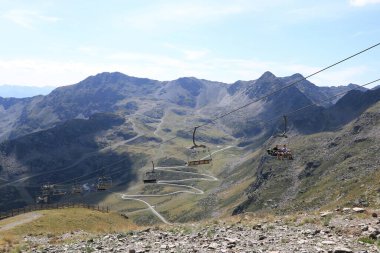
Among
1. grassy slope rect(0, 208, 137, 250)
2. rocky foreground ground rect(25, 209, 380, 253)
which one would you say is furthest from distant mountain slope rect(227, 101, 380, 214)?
rocky foreground ground rect(25, 209, 380, 253)

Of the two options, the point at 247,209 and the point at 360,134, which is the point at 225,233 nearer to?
the point at 247,209

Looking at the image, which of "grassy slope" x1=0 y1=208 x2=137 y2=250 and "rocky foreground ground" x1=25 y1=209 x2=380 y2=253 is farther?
"grassy slope" x1=0 y1=208 x2=137 y2=250

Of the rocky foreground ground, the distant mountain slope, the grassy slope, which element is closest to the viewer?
the rocky foreground ground

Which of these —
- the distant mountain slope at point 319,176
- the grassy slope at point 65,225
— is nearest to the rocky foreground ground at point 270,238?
the grassy slope at point 65,225

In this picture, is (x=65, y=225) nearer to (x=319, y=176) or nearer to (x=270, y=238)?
(x=270, y=238)

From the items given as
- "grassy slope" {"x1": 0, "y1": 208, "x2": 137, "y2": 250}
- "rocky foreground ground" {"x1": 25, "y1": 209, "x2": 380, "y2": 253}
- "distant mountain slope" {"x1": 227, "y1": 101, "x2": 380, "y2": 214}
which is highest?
"rocky foreground ground" {"x1": 25, "y1": 209, "x2": 380, "y2": 253}

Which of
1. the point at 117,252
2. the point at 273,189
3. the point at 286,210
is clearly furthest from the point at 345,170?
the point at 117,252

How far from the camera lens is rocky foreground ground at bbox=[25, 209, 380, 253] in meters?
23.7

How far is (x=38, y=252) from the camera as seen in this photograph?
3194 cm

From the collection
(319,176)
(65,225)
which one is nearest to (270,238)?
(65,225)

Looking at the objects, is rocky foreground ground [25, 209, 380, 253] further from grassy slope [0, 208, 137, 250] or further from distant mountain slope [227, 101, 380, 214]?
distant mountain slope [227, 101, 380, 214]

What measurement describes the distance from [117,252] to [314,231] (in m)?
12.9

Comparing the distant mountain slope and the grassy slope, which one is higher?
the grassy slope

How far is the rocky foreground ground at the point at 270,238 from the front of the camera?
23.7 meters
